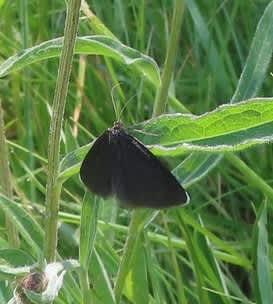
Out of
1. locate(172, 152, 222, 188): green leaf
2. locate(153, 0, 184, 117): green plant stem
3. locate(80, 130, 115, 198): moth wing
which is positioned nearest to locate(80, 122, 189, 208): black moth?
locate(80, 130, 115, 198): moth wing

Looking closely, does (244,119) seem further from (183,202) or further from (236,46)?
(236,46)

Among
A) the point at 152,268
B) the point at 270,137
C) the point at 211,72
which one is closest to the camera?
the point at 270,137

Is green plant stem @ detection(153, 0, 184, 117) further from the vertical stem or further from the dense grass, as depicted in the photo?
the vertical stem

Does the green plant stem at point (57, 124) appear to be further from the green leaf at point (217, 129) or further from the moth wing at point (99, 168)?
the green leaf at point (217, 129)

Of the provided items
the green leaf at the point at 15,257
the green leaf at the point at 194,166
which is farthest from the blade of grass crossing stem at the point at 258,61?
the green leaf at the point at 15,257

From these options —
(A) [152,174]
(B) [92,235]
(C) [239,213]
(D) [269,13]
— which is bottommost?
(C) [239,213]

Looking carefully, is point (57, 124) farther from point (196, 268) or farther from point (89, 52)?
point (196, 268)

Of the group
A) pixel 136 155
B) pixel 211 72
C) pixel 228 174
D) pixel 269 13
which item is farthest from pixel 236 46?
pixel 136 155

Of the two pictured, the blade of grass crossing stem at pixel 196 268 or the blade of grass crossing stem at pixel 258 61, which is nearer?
the blade of grass crossing stem at pixel 258 61
